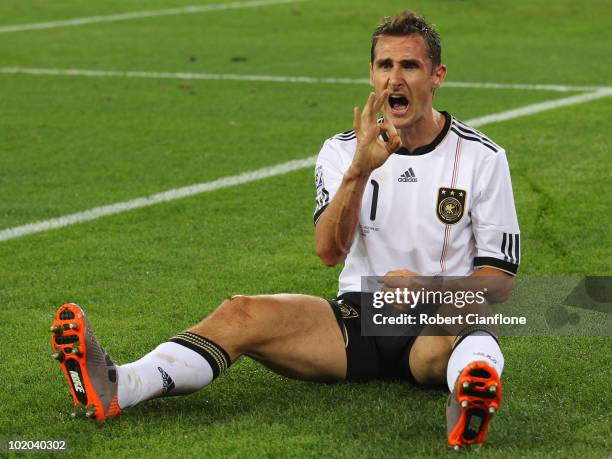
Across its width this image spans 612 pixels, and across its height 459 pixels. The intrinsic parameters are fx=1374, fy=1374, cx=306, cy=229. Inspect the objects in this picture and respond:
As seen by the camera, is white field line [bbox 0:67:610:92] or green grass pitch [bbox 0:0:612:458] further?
white field line [bbox 0:67:610:92]

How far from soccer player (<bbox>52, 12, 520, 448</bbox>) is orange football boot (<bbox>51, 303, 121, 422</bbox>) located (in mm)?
→ 28

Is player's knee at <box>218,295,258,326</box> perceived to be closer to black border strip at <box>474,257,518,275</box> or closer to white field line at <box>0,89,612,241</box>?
black border strip at <box>474,257,518,275</box>

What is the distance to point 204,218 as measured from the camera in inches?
340

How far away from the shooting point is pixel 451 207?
17.5 feet

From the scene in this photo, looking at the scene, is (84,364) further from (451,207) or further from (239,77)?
(239,77)

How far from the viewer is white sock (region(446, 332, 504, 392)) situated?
4816mm

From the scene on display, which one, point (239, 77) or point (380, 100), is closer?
point (380, 100)

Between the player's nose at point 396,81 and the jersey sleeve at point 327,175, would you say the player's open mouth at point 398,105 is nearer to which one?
the player's nose at point 396,81

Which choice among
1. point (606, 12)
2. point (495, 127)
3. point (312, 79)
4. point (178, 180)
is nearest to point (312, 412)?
point (178, 180)

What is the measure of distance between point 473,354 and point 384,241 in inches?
28.7

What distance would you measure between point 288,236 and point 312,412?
123 inches

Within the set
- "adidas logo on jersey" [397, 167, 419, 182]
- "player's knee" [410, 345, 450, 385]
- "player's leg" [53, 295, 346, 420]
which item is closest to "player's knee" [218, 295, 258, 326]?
"player's leg" [53, 295, 346, 420]

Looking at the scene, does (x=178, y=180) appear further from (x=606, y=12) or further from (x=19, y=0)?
(x=19, y=0)

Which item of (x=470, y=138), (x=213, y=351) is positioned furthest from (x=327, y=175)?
(x=213, y=351)
